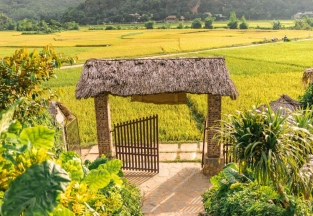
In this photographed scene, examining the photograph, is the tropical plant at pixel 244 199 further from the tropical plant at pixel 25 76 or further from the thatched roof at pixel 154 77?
the tropical plant at pixel 25 76

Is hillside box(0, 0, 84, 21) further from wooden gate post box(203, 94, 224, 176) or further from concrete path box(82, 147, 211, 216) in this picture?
wooden gate post box(203, 94, 224, 176)

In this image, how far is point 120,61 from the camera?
902 cm

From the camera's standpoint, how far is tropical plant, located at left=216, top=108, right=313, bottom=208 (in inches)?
180

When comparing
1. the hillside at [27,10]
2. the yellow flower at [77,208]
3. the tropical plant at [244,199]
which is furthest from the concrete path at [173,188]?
the hillside at [27,10]

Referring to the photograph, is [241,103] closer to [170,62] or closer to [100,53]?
[170,62]

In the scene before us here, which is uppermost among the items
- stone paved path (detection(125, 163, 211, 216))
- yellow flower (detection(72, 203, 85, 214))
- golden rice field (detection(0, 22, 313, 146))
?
yellow flower (detection(72, 203, 85, 214))

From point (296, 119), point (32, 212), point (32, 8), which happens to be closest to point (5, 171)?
point (32, 212)

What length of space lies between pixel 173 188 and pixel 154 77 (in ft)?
10.1

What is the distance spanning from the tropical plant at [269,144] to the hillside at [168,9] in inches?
2595

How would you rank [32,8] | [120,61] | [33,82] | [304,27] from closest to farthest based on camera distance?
[33,82] → [120,61] → [304,27] → [32,8]

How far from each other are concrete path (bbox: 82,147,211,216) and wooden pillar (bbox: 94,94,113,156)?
997mm

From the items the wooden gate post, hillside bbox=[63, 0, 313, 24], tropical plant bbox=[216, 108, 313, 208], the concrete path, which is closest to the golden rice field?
tropical plant bbox=[216, 108, 313, 208]

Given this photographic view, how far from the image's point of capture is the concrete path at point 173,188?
7355 mm

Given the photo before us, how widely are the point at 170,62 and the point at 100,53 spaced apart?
80.6 feet
